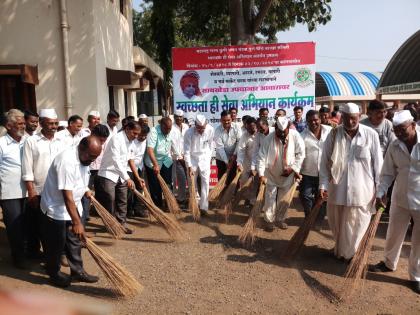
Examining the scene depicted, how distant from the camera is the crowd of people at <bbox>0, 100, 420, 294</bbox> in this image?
3795 mm

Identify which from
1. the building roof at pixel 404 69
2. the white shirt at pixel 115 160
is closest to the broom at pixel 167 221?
the white shirt at pixel 115 160

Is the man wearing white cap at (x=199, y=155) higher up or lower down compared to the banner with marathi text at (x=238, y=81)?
lower down

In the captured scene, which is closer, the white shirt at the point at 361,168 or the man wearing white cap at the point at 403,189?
the man wearing white cap at the point at 403,189

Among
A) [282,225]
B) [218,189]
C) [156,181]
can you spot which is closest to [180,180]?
[156,181]

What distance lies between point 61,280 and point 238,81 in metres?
5.09

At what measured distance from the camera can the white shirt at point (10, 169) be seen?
4.11 m

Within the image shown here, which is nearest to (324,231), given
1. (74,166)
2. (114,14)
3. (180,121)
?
(180,121)

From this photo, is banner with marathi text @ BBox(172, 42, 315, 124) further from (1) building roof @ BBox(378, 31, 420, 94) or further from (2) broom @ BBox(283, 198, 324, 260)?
(1) building roof @ BBox(378, 31, 420, 94)

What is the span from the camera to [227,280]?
4.13m

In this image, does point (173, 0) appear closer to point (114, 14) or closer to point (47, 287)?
point (114, 14)

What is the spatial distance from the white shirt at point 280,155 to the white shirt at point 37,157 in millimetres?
2648

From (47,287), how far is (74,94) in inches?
→ 179

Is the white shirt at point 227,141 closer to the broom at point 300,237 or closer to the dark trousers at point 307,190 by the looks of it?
the dark trousers at point 307,190

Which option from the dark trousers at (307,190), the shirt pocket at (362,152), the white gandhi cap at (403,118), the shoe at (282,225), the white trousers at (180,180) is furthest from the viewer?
the white trousers at (180,180)
